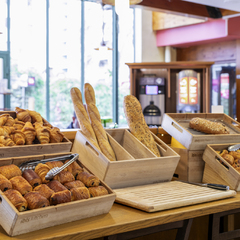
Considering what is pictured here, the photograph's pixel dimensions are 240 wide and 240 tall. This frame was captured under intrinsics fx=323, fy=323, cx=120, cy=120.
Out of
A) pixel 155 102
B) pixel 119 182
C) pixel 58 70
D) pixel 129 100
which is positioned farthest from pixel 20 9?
pixel 119 182

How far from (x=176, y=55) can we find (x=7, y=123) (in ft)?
27.3

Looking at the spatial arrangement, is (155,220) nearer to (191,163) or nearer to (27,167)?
(27,167)

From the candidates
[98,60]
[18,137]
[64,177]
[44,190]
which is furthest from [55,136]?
[98,60]

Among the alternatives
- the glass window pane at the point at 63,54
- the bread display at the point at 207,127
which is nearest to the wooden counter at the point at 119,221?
the bread display at the point at 207,127

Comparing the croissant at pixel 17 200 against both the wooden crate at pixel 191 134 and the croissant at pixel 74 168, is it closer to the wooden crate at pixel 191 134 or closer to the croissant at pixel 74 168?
the croissant at pixel 74 168

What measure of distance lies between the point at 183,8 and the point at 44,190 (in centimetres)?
589

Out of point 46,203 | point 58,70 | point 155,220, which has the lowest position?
point 155,220

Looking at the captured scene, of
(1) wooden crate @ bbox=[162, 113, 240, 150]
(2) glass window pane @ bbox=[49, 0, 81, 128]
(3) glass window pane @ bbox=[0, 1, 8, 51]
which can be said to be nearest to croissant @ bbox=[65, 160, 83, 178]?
(1) wooden crate @ bbox=[162, 113, 240, 150]

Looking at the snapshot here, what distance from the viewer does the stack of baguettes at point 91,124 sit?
1612mm

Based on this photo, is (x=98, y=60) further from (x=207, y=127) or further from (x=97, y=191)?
(x=97, y=191)

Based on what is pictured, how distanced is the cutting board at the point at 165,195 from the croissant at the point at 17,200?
44 centimetres

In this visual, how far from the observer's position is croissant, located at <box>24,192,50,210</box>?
3.32 ft

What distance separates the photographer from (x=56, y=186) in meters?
1.13

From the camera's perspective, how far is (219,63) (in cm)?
823
